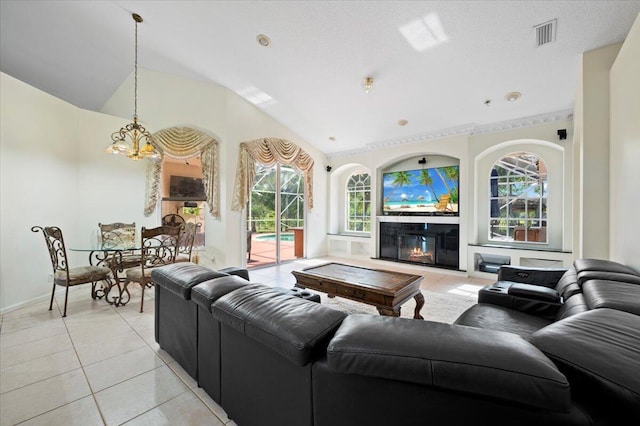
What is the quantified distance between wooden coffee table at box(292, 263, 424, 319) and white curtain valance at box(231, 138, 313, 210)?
248 centimetres

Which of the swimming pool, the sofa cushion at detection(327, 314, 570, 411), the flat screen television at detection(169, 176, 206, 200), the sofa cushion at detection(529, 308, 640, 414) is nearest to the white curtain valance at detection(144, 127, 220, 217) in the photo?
the flat screen television at detection(169, 176, 206, 200)

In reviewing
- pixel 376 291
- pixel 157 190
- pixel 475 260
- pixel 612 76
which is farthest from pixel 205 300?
pixel 475 260

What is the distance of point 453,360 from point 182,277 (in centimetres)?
174

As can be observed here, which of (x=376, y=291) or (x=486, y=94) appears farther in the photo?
(x=486, y=94)

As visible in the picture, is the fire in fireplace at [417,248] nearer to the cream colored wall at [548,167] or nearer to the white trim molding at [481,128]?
the cream colored wall at [548,167]

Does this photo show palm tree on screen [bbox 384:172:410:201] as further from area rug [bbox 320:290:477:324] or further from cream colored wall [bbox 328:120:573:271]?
area rug [bbox 320:290:477:324]

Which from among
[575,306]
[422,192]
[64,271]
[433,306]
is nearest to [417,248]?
[422,192]

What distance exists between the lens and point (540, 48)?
9.71ft

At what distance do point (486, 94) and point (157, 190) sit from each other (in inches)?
215

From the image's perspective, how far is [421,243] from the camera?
18.5 feet

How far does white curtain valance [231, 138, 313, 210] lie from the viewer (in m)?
5.17

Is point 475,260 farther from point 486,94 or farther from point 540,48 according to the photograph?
point 540,48

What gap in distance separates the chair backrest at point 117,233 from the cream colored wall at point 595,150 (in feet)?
19.2

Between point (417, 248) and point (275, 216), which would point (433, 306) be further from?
point (275, 216)
